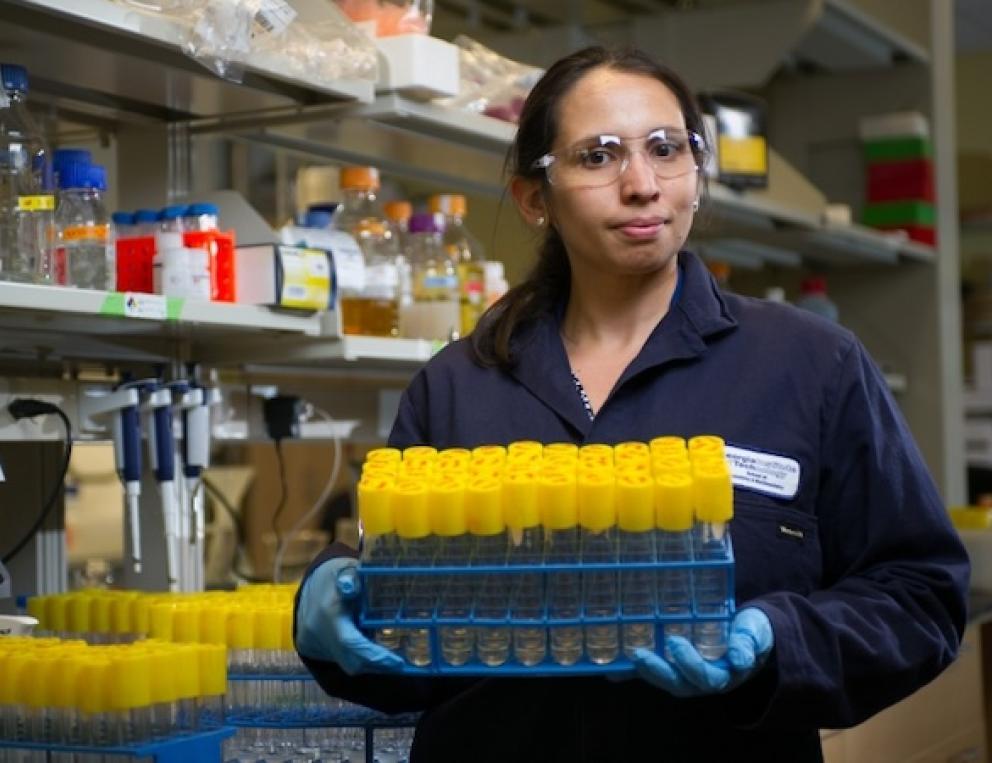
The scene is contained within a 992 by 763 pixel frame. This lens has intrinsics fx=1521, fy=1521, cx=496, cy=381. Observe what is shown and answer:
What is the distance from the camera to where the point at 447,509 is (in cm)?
132

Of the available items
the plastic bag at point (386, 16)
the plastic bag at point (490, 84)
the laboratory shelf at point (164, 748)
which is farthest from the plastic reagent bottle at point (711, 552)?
the plastic bag at point (490, 84)

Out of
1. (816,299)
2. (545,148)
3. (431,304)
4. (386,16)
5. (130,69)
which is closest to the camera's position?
(545,148)

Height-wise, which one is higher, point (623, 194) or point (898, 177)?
point (898, 177)

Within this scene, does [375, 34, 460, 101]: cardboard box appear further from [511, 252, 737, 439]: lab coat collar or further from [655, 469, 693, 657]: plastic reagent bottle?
[655, 469, 693, 657]: plastic reagent bottle

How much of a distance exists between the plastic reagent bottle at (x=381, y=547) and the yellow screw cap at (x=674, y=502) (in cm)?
23

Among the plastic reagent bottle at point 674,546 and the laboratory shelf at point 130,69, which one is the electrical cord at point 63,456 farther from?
the plastic reagent bottle at point 674,546

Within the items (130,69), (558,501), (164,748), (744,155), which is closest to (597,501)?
(558,501)

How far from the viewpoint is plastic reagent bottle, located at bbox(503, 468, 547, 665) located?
1327 mm

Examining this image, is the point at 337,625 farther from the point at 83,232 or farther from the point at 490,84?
the point at 490,84

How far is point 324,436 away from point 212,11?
1.18 meters

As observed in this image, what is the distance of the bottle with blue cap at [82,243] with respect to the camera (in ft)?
6.56

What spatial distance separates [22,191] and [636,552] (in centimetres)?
109

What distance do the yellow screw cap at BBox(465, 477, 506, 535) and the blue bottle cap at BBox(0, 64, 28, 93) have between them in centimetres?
95

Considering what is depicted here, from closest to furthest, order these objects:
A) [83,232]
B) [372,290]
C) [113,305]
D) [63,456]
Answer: [113,305], [83,232], [63,456], [372,290]
